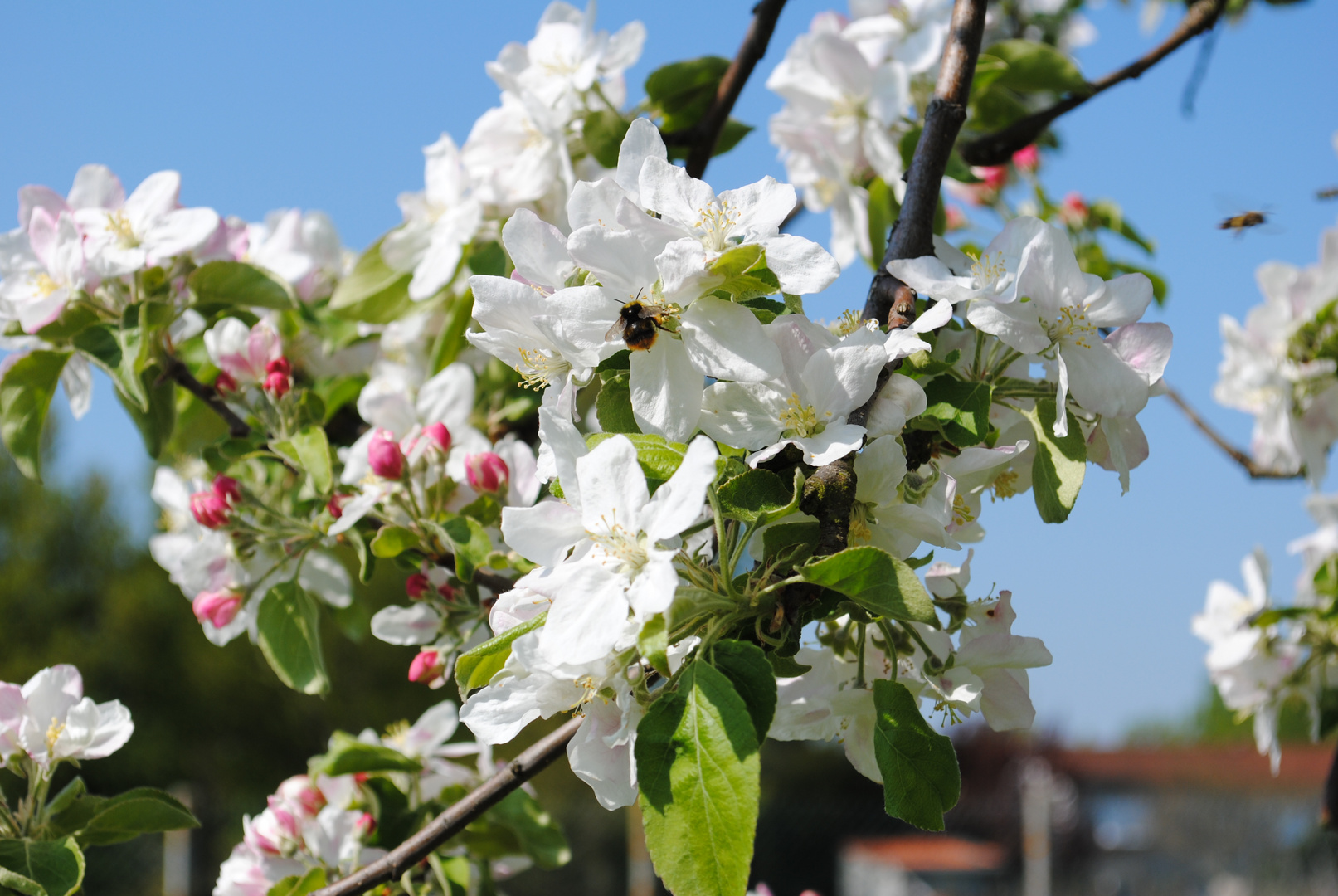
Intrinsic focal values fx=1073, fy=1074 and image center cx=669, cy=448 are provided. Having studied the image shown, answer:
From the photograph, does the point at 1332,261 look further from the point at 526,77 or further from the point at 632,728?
the point at 632,728

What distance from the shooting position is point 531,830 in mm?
1338

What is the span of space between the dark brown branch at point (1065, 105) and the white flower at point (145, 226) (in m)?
1.10

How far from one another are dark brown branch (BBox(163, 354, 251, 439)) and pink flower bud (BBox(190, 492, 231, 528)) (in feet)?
0.44

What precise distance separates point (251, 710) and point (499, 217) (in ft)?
A: 49.2

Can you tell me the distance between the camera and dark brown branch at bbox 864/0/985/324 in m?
0.86

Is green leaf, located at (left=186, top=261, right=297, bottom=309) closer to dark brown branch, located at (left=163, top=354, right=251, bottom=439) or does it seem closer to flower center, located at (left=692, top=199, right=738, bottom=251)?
dark brown branch, located at (left=163, top=354, right=251, bottom=439)

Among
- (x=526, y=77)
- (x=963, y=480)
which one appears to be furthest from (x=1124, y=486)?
(x=526, y=77)

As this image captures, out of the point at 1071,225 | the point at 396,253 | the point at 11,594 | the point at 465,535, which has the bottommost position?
the point at 11,594

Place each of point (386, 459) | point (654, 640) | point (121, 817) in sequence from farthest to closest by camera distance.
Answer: point (386, 459)
point (121, 817)
point (654, 640)

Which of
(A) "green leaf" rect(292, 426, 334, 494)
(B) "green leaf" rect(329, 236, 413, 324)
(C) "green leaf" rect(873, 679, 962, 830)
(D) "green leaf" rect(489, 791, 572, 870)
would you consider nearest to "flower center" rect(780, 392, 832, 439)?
(C) "green leaf" rect(873, 679, 962, 830)

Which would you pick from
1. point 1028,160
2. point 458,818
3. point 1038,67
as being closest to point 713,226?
point 458,818

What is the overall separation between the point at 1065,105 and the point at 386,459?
114cm

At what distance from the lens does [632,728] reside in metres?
0.69

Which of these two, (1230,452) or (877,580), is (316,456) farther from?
(1230,452)
